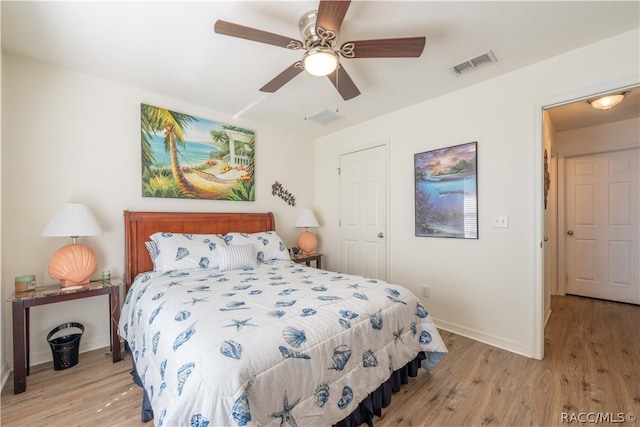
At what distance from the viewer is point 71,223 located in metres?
2.11

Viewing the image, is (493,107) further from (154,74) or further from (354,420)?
(154,74)

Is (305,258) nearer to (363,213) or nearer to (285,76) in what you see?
(363,213)

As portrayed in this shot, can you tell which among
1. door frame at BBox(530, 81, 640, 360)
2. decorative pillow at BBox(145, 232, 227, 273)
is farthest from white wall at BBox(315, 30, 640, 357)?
decorative pillow at BBox(145, 232, 227, 273)

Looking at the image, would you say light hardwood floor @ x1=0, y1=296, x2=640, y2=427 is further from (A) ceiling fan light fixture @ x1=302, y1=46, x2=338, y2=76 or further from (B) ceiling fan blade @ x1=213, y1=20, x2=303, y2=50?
(B) ceiling fan blade @ x1=213, y1=20, x2=303, y2=50

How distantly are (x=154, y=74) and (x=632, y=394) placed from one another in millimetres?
4364

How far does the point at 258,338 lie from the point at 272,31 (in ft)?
6.46

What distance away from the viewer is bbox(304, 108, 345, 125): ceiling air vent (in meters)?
3.26

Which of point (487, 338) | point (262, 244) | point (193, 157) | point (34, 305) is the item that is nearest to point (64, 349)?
point (34, 305)

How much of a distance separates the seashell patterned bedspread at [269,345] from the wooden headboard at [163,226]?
510 millimetres

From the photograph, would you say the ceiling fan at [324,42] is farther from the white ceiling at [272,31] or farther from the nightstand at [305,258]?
the nightstand at [305,258]

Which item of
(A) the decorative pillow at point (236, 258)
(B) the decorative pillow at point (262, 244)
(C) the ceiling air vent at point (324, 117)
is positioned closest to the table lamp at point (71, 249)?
(A) the decorative pillow at point (236, 258)

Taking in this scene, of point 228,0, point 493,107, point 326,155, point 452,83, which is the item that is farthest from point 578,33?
point 326,155

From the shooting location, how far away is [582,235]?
13.1ft

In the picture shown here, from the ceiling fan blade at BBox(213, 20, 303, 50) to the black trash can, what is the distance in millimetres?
2605
